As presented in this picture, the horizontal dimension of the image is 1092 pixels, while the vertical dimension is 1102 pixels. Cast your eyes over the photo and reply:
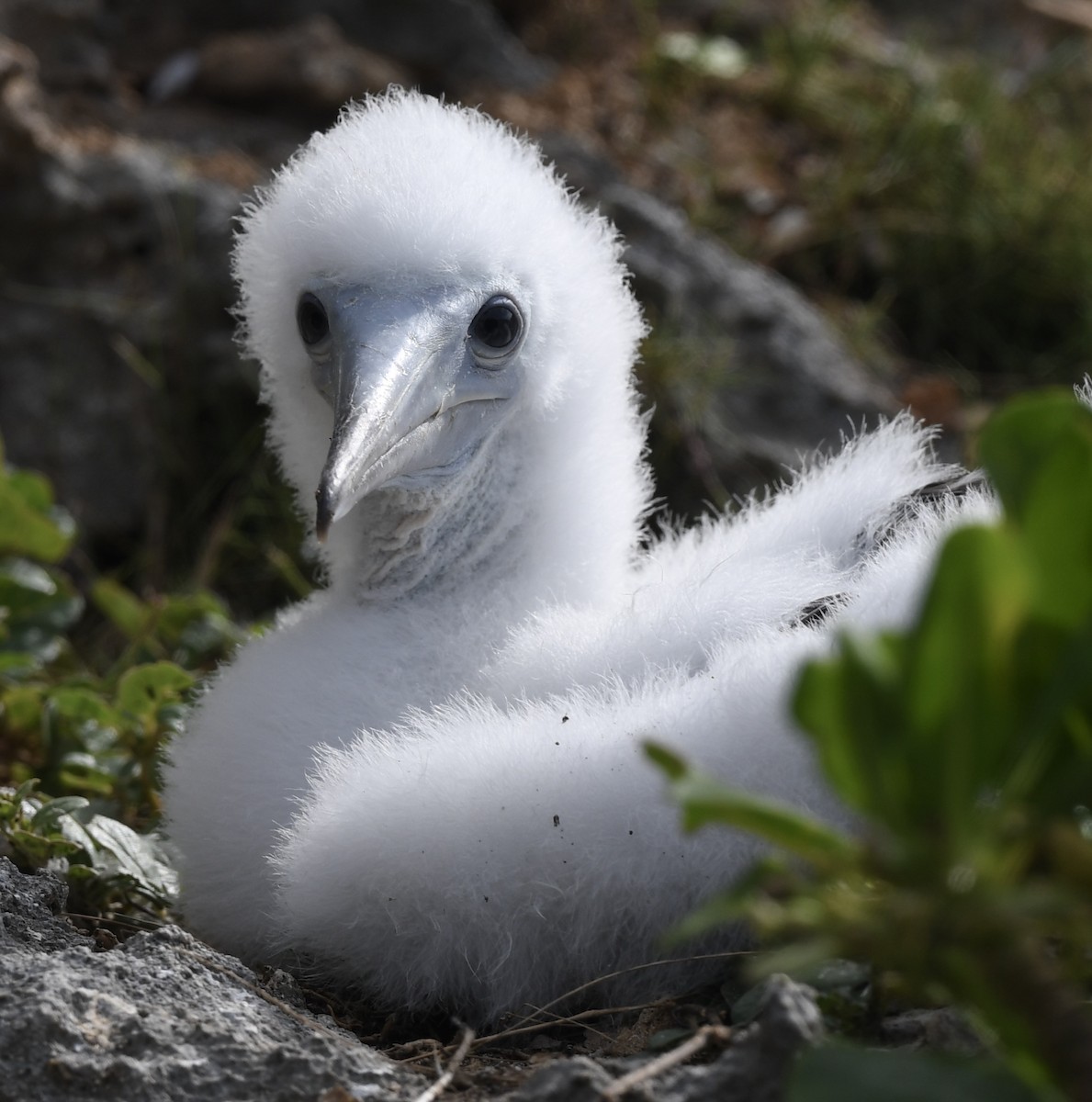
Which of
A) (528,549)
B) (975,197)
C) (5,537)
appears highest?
(975,197)

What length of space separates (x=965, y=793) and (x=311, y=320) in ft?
6.06

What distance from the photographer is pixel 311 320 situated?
2.67 meters

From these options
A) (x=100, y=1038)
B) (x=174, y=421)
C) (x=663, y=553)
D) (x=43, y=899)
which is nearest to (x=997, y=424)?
(x=100, y=1038)

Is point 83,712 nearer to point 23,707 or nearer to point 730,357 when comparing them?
point 23,707

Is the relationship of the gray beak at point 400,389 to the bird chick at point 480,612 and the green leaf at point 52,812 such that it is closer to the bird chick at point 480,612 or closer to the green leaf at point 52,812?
the bird chick at point 480,612

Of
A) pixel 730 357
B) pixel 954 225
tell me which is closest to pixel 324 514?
pixel 730 357

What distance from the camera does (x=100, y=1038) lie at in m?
1.74

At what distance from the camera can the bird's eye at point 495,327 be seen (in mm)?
2652

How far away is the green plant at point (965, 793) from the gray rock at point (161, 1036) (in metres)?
0.74

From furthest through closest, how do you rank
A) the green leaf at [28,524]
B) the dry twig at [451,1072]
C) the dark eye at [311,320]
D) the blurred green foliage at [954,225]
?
1. the blurred green foliage at [954,225]
2. the green leaf at [28,524]
3. the dark eye at [311,320]
4. the dry twig at [451,1072]

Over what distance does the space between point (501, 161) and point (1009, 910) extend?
199 cm

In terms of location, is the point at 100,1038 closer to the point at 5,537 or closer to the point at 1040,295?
the point at 5,537

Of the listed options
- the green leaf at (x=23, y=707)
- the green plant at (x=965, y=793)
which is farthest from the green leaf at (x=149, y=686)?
the green plant at (x=965, y=793)

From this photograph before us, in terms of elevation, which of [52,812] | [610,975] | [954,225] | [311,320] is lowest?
[610,975]
